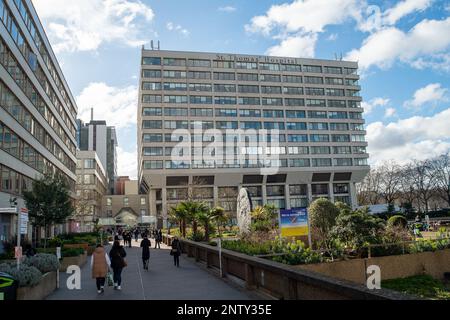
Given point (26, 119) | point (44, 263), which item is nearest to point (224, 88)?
point (26, 119)

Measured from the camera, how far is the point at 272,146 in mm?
90625

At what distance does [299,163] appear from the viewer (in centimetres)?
9275

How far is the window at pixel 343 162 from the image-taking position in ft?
315

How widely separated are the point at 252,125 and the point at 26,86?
57.8 meters

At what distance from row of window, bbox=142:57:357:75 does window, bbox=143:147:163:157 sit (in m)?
18.0

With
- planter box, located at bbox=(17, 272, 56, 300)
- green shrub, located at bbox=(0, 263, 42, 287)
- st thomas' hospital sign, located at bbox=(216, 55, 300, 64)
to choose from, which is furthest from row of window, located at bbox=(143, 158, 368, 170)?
green shrub, located at bbox=(0, 263, 42, 287)

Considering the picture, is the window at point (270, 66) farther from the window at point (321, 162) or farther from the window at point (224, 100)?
the window at point (321, 162)

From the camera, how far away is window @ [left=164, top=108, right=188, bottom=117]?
277 ft

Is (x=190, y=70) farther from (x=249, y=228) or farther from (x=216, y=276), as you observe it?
(x=216, y=276)

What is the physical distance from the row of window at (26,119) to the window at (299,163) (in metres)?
51.8

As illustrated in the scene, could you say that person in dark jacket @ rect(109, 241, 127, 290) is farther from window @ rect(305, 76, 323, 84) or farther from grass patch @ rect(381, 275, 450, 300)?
window @ rect(305, 76, 323, 84)
